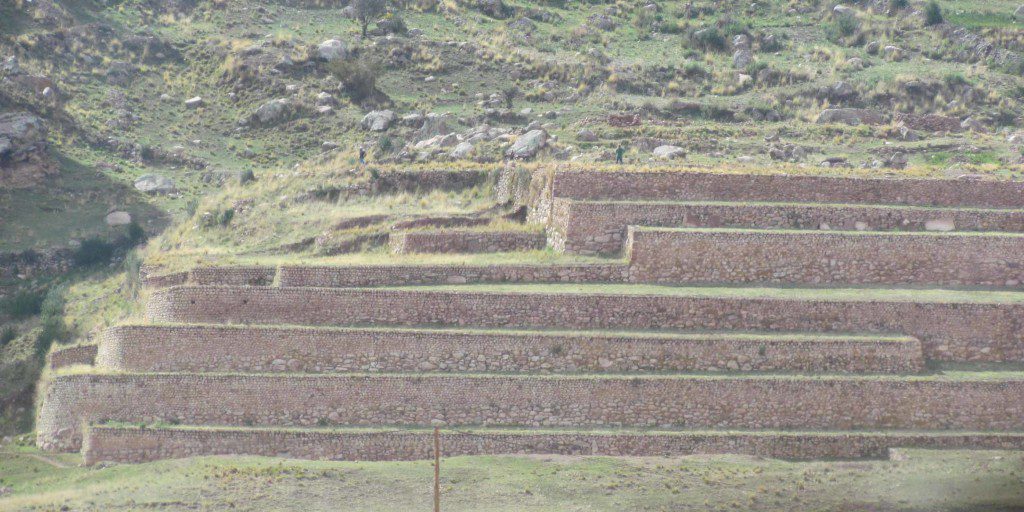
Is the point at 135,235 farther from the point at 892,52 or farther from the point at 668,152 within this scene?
the point at 892,52

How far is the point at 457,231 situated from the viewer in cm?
4941

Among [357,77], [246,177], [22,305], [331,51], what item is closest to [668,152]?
[246,177]

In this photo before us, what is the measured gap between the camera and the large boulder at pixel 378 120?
67625 mm

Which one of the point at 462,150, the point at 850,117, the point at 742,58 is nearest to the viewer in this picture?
the point at 462,150

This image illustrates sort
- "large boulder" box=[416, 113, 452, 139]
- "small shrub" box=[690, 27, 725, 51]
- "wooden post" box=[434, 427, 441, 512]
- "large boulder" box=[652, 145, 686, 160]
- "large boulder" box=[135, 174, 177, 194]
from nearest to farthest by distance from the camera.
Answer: "wooden post" box=[434, 427, 441, 512] → "large boulder" box=[652, 145, 686, 160] → "large boulder" box=[416, 113, 452, 139] → "large boulder" box=[135, 174, 177, 194] → "small shrub" box=[690, 27, 725, 51]

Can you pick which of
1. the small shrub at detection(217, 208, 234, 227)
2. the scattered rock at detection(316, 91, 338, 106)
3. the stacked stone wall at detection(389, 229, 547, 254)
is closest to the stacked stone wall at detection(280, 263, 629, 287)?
the stacked stone wall at detection(389, 229, 547, 254)

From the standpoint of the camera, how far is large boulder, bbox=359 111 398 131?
67625 mm

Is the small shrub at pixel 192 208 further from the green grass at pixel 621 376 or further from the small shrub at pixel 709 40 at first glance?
the small shrub at pixel 709 40

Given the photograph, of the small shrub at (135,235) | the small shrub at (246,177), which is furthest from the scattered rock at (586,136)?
the small shrub at (135,235)

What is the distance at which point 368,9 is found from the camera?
267ft

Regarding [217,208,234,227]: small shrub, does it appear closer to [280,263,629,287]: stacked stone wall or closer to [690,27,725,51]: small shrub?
[280,263,629,287]: stacked stone wall

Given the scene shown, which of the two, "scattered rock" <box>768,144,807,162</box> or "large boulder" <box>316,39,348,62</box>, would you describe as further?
"large boulder" <box>316,39,348,62</box>

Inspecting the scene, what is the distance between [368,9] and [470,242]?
35.0 metres

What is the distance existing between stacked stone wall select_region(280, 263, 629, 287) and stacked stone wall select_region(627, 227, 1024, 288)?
3.76 ft
